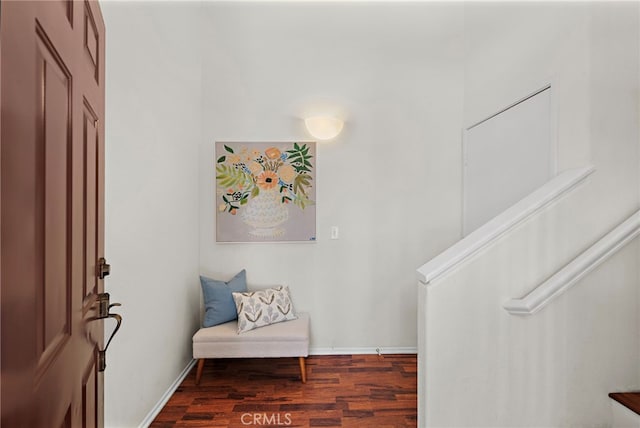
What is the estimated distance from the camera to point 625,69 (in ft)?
5.37

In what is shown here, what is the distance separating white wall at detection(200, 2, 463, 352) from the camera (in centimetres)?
297

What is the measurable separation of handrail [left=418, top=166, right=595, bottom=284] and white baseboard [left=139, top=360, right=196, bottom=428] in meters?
1.76

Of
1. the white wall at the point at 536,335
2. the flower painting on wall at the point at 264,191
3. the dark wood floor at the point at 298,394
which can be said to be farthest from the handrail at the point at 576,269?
the flower painting on wall at the point at 264,191

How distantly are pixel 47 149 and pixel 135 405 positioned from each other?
1769 mm

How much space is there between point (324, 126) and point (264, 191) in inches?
29.3

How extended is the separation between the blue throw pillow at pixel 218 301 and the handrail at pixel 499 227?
171 centimetres

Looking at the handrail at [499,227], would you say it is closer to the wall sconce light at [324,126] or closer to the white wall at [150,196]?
the white wall at [150,196]

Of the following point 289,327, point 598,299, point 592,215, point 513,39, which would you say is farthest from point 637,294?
point 289,327

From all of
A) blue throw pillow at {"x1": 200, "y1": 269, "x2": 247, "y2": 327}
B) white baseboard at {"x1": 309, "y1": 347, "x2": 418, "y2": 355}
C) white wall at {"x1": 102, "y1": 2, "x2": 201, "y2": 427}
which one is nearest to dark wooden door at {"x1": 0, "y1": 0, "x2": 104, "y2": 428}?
white wall at {"x1": 102, "y1": 2, "x2": 201, "y2": 427}

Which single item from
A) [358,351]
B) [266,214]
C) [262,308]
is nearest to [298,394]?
[262,308]

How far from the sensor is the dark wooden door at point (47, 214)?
1.55 feet

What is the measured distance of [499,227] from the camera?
1.50 meters

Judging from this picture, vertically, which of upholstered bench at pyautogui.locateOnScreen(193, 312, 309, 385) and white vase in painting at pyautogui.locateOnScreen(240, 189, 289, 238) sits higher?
white vase in painting at pyautogui.locateOnScreen(240, 189, 289, 238)

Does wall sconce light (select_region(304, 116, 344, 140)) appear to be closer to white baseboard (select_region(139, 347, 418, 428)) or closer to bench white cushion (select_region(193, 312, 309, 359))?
bench white cushion (select_region(193, 312, 309, 359))
